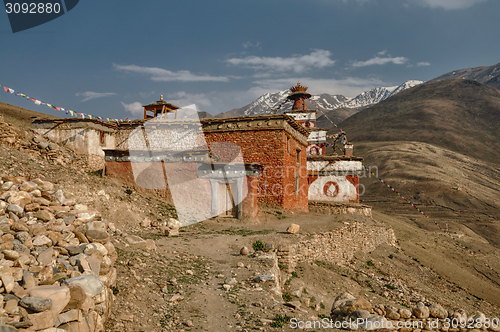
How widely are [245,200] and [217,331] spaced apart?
11.4 meters

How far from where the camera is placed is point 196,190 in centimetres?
1830

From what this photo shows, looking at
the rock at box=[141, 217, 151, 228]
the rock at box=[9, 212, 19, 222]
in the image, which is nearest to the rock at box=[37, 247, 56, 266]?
the rock at box=[9, 212, 19, 222]

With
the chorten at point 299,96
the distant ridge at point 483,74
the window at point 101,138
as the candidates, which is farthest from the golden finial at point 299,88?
the distant ridge at point 483,74

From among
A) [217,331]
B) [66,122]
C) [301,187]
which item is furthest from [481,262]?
[66,122]

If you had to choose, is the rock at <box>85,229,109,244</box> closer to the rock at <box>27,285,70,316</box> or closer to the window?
the rock at <box>27,285,70,316</box>

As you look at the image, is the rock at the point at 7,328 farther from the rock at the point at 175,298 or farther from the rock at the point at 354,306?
the rock at the point at 354,306

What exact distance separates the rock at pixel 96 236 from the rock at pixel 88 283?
4.11ft

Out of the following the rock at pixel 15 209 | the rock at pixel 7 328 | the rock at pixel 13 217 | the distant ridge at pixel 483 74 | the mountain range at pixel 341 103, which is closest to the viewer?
the rock at pixel 7 328

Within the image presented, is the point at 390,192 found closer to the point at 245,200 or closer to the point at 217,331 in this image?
the point at 245,200

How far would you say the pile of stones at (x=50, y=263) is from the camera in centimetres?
399

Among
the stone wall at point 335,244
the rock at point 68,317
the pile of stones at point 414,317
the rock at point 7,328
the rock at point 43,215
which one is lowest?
the stone wall at point 335,244

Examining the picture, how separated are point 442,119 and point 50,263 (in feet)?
339

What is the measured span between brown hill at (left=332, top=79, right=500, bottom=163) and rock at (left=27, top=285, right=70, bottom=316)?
8649 cm

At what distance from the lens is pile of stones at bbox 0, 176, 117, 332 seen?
3.99 metres
